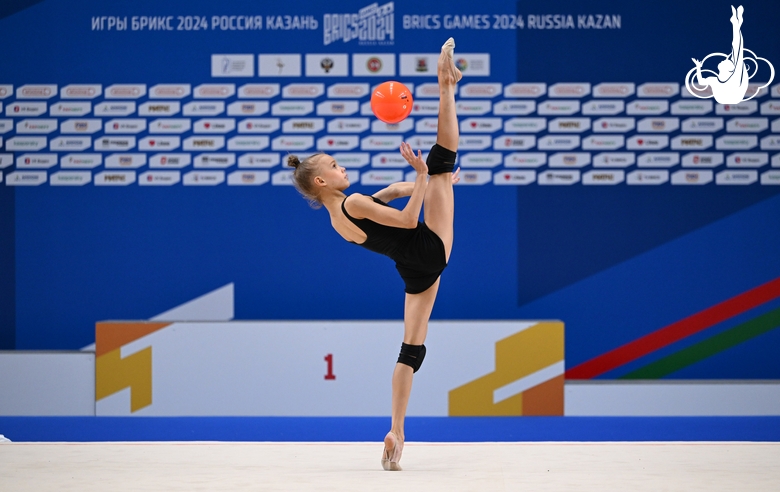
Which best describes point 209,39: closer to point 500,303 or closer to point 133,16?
point 133,16

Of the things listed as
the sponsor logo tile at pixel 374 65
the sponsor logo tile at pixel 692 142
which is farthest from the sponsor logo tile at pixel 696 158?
the sponsor logo tile at pixel 374 65

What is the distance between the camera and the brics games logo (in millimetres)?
6117

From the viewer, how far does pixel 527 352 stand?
18.0 feet

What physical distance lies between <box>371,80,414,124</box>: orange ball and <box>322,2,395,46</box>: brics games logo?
2.38 meters

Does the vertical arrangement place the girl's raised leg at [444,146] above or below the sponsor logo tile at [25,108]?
below

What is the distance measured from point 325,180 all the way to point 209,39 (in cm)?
307

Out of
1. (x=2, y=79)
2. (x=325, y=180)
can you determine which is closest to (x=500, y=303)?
(x=325, y=180)

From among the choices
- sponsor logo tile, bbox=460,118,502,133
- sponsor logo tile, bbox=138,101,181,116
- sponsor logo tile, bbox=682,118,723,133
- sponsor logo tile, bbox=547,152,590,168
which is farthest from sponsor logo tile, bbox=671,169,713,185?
sponsor logo tile, bbox=138,101,181,116

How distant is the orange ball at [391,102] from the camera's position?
12.5 feet

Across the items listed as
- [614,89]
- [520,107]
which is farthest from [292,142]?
[614,89]

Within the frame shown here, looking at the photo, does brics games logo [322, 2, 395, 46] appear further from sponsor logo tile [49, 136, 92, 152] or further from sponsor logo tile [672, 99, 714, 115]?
sponsor logo tile [672, 99, 714, 115]

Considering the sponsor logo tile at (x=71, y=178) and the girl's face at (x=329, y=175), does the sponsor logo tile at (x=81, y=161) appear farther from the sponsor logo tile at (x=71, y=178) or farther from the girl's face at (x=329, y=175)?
the girl's face at (x=329, y=175)

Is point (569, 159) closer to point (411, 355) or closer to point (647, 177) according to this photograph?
point (647, 177)

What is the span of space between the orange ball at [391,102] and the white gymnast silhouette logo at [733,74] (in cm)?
310
